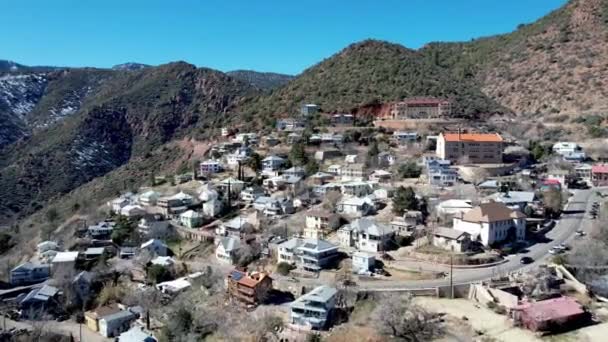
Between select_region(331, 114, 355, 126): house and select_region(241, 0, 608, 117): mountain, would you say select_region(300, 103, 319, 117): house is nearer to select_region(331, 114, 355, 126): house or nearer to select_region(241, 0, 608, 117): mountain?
select_region(241, 0, 608, 117): mountain

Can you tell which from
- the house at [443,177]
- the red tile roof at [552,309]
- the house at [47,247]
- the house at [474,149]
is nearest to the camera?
the red tile roof at [552,309]

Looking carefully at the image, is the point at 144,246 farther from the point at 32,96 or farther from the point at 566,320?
the point at 32,96

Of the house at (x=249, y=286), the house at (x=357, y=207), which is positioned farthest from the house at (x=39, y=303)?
the house at (x=357, y=207)

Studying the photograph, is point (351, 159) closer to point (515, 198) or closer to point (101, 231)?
point (515, 198)

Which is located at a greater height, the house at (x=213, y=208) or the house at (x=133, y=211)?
the house at (x=213, y=208)

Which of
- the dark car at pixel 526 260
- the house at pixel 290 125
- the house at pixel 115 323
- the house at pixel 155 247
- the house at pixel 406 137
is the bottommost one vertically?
the house at pixel 115 323

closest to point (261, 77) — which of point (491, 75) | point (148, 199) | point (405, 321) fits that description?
point (491, 75)

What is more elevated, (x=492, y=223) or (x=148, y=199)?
(x=492, y=223)

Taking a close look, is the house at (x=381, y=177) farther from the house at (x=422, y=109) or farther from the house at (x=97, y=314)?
the house at (x=97, y=314)
